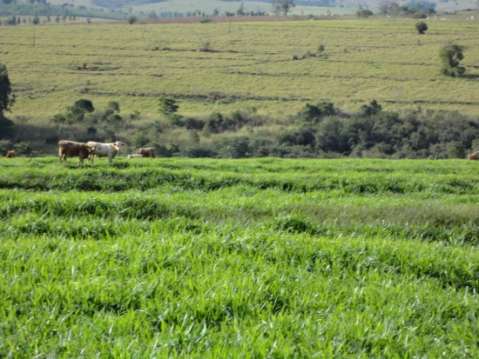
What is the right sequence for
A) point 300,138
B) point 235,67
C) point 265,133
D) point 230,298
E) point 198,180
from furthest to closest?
point 235,67
point 265,133
point 300,138
point 198,180
point 230,298

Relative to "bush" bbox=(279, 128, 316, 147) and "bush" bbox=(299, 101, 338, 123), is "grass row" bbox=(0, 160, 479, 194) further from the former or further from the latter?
"bush" bbox=(299, 101, 338, 123)

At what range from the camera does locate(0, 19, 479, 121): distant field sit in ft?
220

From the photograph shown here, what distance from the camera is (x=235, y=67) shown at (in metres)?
85.5

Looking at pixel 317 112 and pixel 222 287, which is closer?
pixel 222 287

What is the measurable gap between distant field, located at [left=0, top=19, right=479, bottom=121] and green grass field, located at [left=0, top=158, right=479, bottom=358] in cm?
4743

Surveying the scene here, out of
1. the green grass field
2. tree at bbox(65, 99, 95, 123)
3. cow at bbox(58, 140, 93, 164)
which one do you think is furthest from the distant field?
the green grass field

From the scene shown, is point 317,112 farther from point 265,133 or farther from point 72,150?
point 72,150

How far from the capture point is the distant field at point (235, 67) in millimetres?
67062

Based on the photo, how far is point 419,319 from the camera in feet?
18.6

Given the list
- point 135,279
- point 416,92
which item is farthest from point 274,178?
point 416,92

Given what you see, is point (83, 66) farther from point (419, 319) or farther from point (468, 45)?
point (419, 319)

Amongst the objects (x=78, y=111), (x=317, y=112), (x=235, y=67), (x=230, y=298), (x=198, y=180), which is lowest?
(x=78, y=111)

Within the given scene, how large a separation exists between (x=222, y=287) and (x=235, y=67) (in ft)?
267

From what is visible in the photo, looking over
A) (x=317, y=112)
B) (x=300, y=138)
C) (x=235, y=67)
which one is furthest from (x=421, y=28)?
(x=300, y=138)
